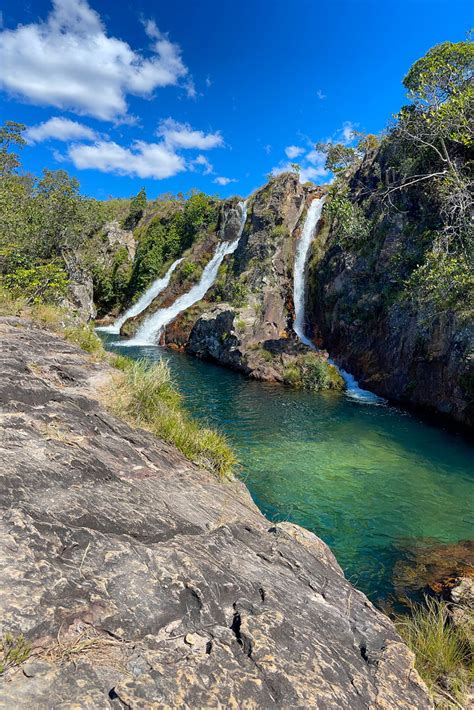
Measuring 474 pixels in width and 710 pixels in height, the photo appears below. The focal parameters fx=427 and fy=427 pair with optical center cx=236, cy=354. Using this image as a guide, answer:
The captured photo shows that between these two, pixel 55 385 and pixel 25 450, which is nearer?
pixel 25 450

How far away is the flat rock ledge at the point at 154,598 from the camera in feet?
9.10

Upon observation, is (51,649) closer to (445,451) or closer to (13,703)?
(13,703)

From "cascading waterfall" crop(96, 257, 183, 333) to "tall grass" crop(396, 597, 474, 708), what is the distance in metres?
37.6

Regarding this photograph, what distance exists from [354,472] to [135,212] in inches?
2020

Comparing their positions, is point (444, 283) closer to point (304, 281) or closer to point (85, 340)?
point (85, 340)

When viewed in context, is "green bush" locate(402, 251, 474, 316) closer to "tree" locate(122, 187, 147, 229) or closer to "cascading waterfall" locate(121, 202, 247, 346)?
"cascading waterfall" locate(121, 202, 247, 346)

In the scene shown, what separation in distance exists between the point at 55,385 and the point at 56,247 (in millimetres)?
39530

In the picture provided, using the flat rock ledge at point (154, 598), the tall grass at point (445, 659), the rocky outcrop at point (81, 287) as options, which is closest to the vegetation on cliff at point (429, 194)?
the tall grass at point (445, 659)

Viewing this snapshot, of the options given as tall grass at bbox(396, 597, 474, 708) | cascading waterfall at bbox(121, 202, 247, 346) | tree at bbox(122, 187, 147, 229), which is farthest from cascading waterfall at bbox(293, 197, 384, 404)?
tree at bbox(122, 187, 147, 229)

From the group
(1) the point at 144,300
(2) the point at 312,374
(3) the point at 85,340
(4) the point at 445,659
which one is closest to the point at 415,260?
(2) the point at 312,374

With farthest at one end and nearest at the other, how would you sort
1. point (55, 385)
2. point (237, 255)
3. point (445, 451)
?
1. point (237, 255)
2. point (445, 451)
3. point (55, 385)

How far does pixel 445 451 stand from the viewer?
1432cm

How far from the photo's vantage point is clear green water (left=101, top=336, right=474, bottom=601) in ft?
29.6

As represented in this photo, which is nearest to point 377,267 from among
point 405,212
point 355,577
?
point 405,212
